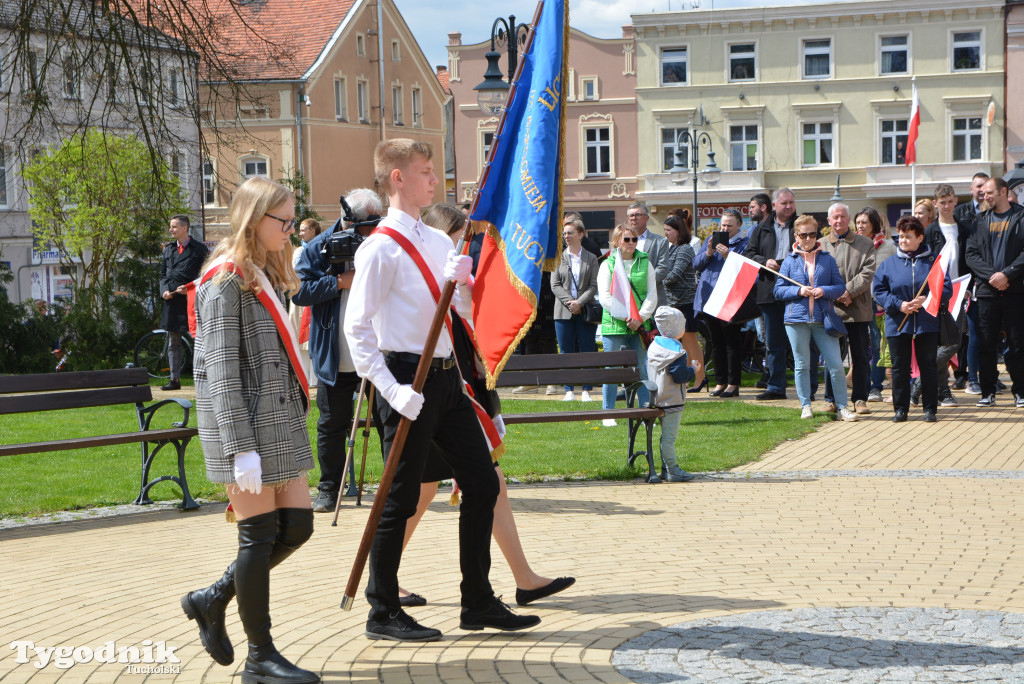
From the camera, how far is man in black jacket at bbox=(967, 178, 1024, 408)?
1338 cm

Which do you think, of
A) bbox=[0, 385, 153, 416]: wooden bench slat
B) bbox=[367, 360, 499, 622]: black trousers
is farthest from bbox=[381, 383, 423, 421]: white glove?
bbox=[0, 385, 153, 416]: wooden bench slat

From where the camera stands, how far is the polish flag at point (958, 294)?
1306cm

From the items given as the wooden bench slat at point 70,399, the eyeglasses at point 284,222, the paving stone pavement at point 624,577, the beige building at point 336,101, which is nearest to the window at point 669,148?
the beige building at point 336,101

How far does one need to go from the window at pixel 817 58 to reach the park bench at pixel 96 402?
159 feet

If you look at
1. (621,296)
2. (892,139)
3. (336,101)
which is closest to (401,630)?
(621,296)

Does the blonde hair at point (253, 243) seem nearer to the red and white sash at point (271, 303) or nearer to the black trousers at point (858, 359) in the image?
the red and white sash at point (271, 303)

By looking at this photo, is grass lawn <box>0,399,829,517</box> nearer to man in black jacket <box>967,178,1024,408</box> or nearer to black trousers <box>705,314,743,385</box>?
black trousers <box>705,314,743,385</box>

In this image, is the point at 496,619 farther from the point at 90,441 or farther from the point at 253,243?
the point at 90,441

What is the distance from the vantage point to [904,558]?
6809 millimetres

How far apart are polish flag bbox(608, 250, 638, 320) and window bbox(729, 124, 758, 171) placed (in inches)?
1716

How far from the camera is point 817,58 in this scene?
53625mm

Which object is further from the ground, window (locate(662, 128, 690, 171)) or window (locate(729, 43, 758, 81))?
window (locate(729, 43, 758, 81))

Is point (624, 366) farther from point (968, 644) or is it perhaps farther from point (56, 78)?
point (56, 78)

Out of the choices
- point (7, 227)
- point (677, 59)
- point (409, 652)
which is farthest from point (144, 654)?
point (677, 59)
